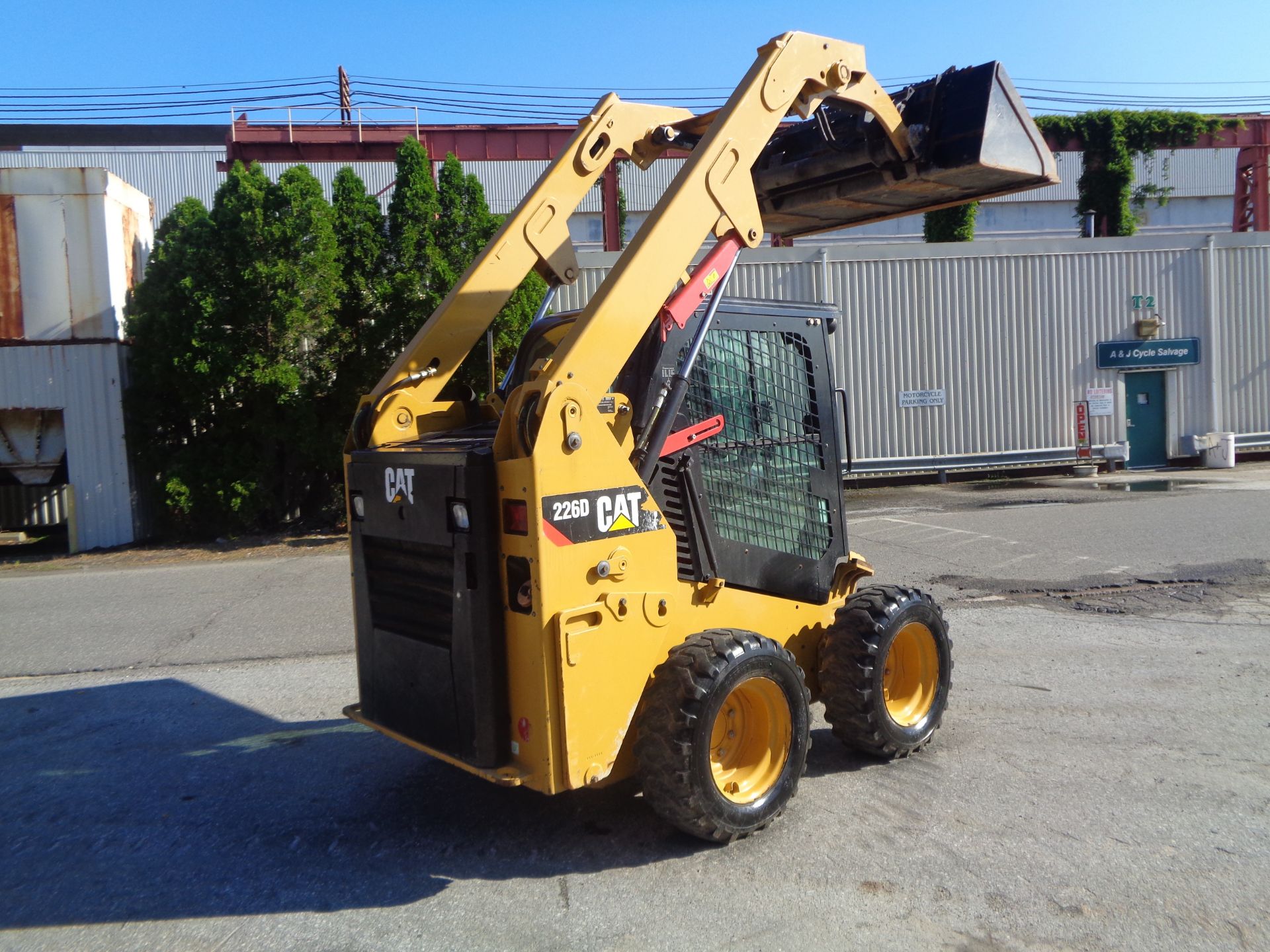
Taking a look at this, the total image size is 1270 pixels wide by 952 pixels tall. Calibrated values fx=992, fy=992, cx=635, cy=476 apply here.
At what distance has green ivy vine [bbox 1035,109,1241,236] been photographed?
26.5 meters

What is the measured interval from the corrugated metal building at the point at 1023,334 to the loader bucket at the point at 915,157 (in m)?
12.2

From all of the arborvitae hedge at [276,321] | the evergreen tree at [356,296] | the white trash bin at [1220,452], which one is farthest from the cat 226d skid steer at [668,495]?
the white trash bin at [1220,452]

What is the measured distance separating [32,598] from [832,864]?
9.52 m

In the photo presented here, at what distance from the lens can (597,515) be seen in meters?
3.86

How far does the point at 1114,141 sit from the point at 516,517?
2786 centimetres

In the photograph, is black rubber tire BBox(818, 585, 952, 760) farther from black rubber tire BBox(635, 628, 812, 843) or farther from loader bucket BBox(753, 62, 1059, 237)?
loader bucket BBox(753, 62, 1059, 237)

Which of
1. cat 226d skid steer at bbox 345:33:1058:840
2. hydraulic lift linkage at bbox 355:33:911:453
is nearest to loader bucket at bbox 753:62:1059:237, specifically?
cat 226d skid steer at bbox 345:33:1058:840

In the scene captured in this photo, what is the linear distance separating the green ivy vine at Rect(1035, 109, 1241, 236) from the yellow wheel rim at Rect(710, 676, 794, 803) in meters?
25.8

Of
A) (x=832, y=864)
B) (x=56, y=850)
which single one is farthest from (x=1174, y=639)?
(x=56, y=850)

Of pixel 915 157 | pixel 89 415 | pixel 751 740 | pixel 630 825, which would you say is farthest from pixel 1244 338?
pixel 89 415

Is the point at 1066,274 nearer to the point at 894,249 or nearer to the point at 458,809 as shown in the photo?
the point at 894,249

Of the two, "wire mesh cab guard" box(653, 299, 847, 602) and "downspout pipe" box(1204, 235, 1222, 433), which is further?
"downspout pipe" box(1204, 235, 1222, 433)

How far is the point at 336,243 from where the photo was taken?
13.6 m

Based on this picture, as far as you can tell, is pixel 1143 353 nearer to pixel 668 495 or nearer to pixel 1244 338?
pixel 1244 338
